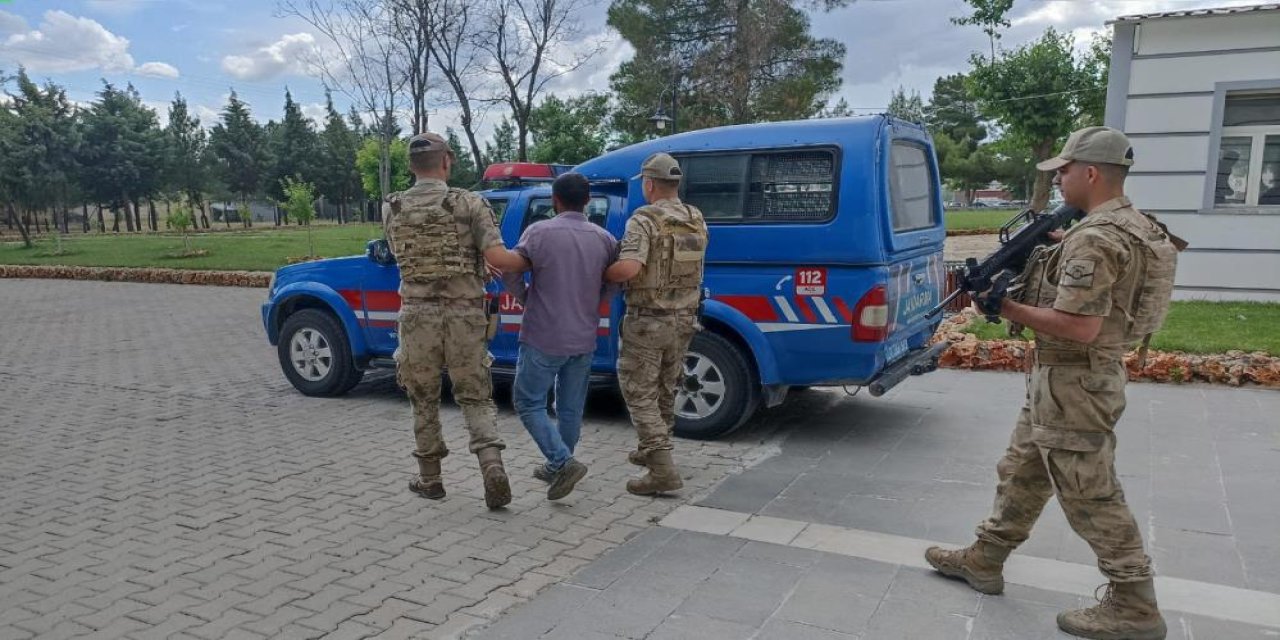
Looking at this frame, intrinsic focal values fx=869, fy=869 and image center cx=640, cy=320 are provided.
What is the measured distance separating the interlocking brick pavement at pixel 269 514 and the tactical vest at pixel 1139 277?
7.36ft

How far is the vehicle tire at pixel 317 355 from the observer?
6.99 meters

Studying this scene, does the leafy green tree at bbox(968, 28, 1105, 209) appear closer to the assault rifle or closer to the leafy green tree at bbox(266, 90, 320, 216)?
the assault rifle

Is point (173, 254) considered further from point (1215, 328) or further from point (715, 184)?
point (1215, 328)

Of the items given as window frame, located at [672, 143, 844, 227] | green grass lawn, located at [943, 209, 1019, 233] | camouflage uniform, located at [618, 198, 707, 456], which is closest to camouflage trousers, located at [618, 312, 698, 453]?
camouflage uniform, located at [618, 198, 707, 456]

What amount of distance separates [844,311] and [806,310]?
0.24m

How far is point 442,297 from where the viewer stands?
14.4 feet

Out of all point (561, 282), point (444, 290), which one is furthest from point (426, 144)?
point (561, 282)

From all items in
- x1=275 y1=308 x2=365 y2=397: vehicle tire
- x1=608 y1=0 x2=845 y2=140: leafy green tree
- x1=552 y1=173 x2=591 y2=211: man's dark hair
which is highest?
x1=608 y1=0 x2=845 y2=140: leafy green tree

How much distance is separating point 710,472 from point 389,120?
13423 millimetres

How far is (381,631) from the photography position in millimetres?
3197

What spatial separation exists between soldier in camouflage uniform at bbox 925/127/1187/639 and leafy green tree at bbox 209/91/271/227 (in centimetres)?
6340

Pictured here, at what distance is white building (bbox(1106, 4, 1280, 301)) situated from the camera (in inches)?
415

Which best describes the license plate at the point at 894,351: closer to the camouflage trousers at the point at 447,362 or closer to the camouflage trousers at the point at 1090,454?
the camouflage trousers at the point at 1090,454

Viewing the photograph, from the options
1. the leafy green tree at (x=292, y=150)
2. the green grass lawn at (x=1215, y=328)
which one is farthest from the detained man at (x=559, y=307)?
the leafy green tree at (x=292, y=150)
